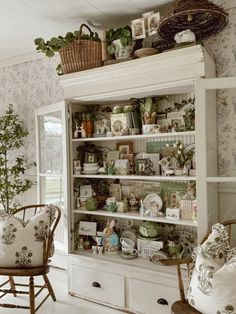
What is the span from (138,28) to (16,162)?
2.12 meters

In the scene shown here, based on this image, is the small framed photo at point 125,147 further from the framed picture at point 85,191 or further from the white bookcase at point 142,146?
the framed picture at point 85,191

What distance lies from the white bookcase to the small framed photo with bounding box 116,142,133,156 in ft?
0.18

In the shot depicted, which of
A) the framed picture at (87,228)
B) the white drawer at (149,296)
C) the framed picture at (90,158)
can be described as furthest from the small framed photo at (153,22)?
the white drawer at (149,296)

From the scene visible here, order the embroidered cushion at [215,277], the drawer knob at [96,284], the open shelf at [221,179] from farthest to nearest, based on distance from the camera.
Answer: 1. the drawer knob at [96,284]
2. the open shelf at [221,179]
3. the embroidered cushion at [215,277]

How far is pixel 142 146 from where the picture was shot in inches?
114

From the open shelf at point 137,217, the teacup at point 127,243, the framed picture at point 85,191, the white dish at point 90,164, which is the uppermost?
the white dish at point 90,164

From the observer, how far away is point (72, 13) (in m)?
2.60

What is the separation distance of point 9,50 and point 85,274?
2504 mm

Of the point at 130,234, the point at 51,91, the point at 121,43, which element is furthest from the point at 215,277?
the point at 51,91

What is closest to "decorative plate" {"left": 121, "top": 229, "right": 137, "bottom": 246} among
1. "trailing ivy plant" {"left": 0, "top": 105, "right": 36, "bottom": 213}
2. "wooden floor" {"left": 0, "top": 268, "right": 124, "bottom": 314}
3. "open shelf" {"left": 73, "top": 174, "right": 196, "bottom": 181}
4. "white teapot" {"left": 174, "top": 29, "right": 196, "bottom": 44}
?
"open shelf" {"left": 73, "top": 174, "right": 196, "bottom": 181}

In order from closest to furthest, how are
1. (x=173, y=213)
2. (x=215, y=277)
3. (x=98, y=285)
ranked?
1. (x=215, y=277)
2. (x=173, y=213)
3. (x=98, y=285)

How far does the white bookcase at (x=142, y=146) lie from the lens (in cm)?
218

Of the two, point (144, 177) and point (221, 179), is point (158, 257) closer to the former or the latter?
point (144, 177)

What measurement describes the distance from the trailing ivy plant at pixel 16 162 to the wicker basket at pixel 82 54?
3.70 feet
